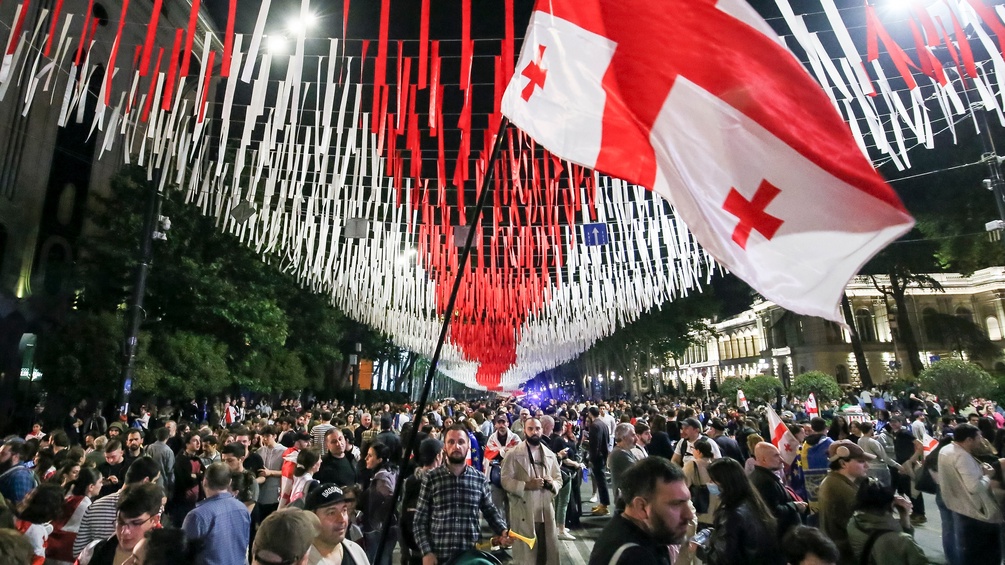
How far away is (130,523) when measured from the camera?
11.0ft

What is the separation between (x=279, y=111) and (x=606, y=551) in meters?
6.90

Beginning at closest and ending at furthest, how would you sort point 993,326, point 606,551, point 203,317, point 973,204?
point 606,551 → point 203,317 → point 973,204 → point 993,326

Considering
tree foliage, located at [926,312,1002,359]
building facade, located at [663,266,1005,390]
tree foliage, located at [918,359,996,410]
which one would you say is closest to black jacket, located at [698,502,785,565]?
tree foliage, located at [918,359,996,410]

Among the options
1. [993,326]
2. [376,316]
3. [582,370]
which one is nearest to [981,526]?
[376,316]

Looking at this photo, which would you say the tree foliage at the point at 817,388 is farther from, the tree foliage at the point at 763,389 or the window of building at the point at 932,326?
the window of building at the point at 932,326

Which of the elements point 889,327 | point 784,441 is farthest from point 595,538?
point 889,327

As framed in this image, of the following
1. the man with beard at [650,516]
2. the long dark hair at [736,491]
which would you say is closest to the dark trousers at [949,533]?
the long dark hair at [736,491]

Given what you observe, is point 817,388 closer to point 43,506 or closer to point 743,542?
point 743,542

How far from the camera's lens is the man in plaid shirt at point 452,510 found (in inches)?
A: 185

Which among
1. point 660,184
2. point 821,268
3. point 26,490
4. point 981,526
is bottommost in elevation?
point 981,526

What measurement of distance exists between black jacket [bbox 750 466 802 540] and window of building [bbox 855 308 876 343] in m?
73.2

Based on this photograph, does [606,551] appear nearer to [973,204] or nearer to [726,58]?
[726,58]

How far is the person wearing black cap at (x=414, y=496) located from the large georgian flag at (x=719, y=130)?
330cm

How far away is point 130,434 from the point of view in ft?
25.1
